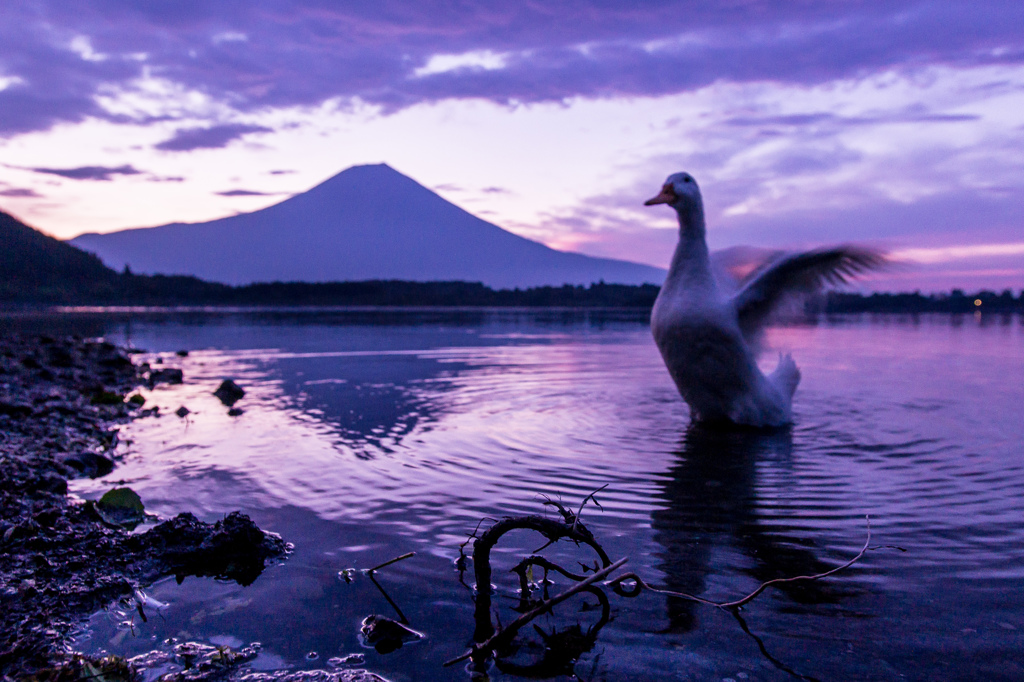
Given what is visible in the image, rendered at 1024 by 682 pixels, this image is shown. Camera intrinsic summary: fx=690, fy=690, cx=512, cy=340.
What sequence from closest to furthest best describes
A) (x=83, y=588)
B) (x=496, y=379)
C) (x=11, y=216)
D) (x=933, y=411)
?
1. (x=83, y=588)
2. (x=933, y=411)
3. (x=496, y=379)
4. (x=11, y=216)

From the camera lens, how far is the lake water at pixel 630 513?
2.77 m

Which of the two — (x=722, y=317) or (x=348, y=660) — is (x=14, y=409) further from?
(x=722, y=317)

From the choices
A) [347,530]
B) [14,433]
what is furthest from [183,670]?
[14,433]

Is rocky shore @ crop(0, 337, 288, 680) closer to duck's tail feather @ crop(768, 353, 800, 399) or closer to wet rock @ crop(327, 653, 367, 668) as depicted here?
wet rock @ crop(327, 653, 367, 668)

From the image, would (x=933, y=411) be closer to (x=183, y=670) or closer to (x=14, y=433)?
(x=183, y=670)

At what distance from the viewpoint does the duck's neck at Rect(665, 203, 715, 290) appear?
24.6 feet

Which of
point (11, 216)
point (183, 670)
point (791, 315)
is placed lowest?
point (183, 670)

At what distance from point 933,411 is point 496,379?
20.2 feet

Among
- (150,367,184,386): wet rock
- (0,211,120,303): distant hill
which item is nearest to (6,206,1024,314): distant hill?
(0,211,120,303): distant hill

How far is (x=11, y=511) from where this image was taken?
4.11 meters

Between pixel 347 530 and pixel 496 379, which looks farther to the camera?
pixel 496 379

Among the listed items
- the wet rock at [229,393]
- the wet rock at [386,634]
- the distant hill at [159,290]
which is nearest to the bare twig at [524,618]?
the wet rock at [386,634]

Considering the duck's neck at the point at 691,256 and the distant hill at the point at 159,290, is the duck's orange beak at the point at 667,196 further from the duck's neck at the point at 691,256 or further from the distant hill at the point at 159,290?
the distant hill at the point at 159,290

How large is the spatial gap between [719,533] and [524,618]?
2138 mm
